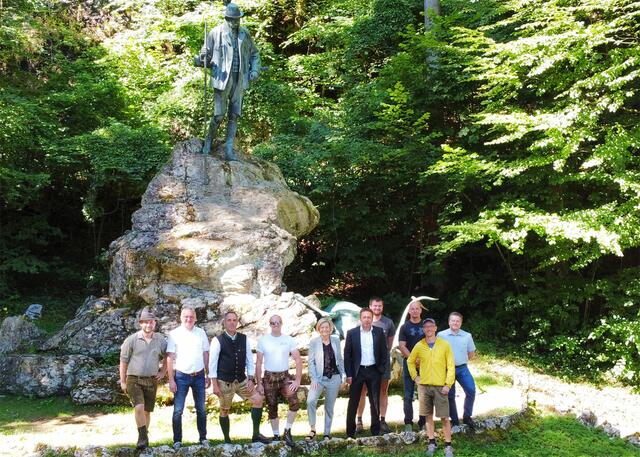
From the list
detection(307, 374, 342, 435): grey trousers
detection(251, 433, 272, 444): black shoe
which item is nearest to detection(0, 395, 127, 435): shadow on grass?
detection(251, 433, 272, 444): black shoe

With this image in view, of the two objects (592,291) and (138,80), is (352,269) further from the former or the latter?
(138,80)

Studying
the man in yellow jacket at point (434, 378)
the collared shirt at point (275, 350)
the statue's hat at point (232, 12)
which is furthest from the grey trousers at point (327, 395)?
the statue's hat at point (232, 12)

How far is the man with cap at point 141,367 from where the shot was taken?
17.6ft

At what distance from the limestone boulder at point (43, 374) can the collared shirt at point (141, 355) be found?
2.63m

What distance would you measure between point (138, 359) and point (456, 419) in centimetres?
341

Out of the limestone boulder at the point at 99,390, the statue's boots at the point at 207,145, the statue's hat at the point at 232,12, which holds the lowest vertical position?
the limestone boulder at the point at 99,390

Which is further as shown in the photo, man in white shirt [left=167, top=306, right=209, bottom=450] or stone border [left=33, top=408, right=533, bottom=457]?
man in white shirt [left=167, top=306, right=209, bottom=450]

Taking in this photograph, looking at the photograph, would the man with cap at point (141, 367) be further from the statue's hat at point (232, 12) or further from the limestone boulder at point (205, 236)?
the statue's hat at point (232, 12)

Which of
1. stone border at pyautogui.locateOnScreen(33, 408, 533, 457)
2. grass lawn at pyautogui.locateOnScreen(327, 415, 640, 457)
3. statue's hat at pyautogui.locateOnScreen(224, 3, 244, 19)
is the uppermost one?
statue's hat at pyautogui.locateOnScreen(224, 3, 244, 19)

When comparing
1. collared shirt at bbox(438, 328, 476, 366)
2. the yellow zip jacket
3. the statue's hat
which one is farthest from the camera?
the statue's hat

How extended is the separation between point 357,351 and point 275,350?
88cm

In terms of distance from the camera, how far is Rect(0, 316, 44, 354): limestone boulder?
8.48m

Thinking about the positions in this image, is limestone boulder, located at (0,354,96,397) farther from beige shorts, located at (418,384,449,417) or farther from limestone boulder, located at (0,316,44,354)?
beige shorts, located at (418,384,449,417)

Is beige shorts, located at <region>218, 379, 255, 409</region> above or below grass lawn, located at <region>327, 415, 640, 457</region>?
A: above
